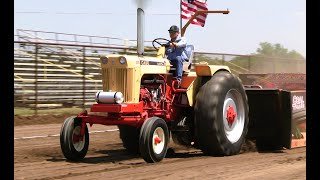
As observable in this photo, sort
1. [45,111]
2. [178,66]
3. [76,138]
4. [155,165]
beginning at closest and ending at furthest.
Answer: [155,165] → [76,138] → [178,66] → [45,111]

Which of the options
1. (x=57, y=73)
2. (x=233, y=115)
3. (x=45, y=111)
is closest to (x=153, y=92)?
(x=233, y=115)

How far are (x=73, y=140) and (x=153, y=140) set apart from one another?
3.42 ft

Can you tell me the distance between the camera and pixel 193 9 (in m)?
13.2

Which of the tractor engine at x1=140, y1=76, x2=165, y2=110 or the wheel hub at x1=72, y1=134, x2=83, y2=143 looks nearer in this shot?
the wheel hub at x1=72, y1=134, x2=83, y2=143

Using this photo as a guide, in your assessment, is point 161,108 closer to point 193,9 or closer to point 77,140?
point 77,140

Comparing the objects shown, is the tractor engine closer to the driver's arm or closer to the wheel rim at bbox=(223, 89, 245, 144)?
the driver's arm

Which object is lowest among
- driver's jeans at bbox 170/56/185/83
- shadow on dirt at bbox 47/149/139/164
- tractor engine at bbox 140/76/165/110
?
shadow on dirt at bbox 47/149/139/164

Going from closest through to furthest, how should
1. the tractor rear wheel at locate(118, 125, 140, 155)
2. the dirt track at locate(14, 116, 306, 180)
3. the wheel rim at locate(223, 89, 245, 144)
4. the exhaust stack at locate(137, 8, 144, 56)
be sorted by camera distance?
the dirt track at locate(14, 116, 306, 180), the exhaust stack at locate(137, 8, 144, 56), the wheel rim at locate(223, 89, 245, 144), the tractor rear wheel at locate(118, 125, 140, 155)

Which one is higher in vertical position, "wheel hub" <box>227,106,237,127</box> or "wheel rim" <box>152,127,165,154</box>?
"wheel hub" <box>227,106,237,127</box>

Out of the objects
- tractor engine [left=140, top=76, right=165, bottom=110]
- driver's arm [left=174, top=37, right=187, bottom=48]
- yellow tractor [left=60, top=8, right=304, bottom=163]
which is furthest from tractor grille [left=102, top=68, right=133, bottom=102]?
driver's arm [left=174, top=37, right=187, bottom=48]

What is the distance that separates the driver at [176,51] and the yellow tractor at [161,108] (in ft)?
0.32

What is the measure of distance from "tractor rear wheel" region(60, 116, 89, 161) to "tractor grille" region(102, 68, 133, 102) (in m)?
0.63

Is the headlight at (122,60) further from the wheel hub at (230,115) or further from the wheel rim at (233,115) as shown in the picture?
the wheel hub at (230,115)

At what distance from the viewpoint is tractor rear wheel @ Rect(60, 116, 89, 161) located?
6973 mm
